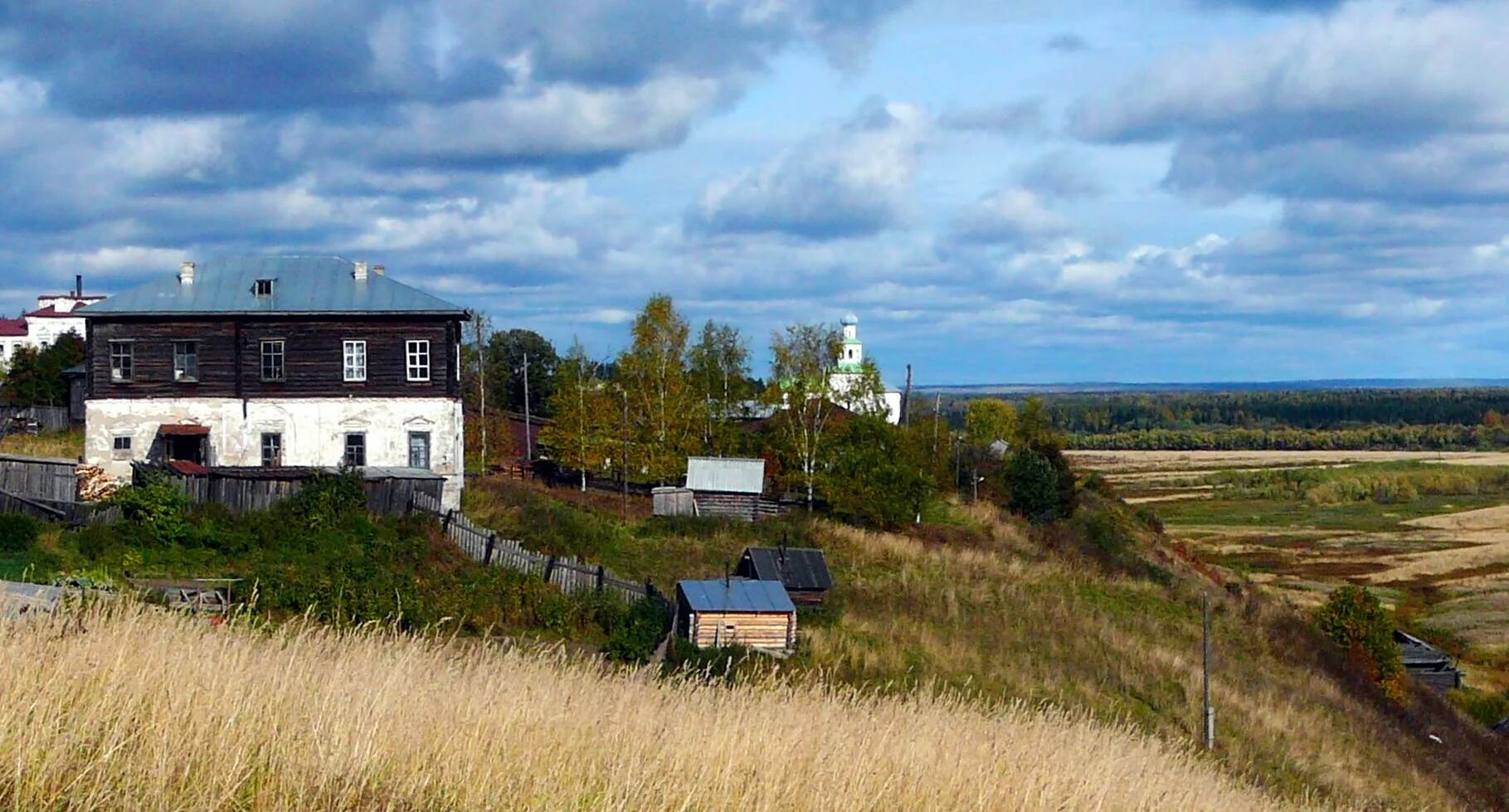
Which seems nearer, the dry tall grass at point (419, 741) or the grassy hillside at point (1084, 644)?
the dry tall grass at point (419, 741)

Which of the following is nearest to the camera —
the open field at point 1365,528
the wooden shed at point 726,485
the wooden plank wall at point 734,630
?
the wooden plank wall at point 734,630

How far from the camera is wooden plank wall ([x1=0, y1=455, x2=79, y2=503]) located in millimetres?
30891

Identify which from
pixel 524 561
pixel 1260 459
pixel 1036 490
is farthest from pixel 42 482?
pixel 1260 459

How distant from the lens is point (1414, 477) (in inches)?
5472

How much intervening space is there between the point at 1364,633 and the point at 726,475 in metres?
21.4

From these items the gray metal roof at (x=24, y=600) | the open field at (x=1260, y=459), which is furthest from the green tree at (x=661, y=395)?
the open field at (x=1260, y=459)

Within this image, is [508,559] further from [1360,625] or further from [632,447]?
[1360,625]

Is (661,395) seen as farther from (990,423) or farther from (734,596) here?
(990,423)

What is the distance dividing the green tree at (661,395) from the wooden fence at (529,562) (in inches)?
800

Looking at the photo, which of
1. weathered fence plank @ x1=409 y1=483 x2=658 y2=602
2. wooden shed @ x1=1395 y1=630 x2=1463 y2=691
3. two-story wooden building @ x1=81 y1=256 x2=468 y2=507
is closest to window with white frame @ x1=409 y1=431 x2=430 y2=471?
two-story wooden building @ x1=81 y1=256 x2=468 y2=507

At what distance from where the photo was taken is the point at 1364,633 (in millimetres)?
44406

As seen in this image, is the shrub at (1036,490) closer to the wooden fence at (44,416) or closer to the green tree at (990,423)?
the green tree at (990,423)

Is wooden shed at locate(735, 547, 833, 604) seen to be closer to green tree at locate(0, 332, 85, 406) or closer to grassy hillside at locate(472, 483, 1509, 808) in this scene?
grassy hillside at locate(472, 483, 1509, 808)

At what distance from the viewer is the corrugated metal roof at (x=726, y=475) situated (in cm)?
4653
